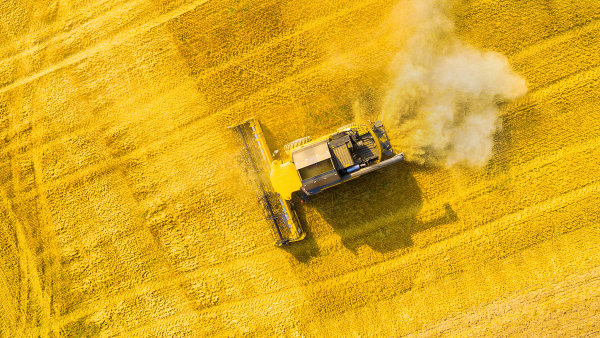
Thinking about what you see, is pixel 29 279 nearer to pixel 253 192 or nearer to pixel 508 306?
pixel 253 192

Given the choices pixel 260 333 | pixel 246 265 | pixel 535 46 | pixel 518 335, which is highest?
pixel 535 46

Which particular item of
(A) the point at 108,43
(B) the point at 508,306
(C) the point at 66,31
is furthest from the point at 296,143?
(C) the point at 66,31

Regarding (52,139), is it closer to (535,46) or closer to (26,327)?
(26,327)

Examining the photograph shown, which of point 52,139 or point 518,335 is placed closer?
point 518,335

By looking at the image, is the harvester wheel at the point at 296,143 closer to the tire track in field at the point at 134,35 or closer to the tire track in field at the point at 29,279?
the tire track in field at the point at 134,35

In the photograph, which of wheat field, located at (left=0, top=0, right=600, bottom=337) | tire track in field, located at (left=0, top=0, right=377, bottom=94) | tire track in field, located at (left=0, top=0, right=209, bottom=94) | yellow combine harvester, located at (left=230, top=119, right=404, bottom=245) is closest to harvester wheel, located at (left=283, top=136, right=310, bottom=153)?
yellow combine harvester, located at (left=230, top=119, right=404, bottom=245)

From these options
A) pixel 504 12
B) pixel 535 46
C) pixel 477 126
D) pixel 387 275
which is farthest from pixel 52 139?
pixel 535 46
